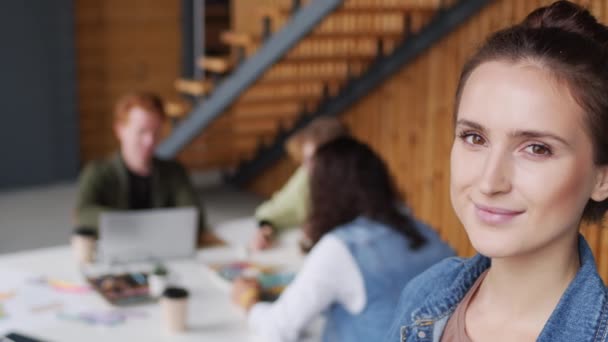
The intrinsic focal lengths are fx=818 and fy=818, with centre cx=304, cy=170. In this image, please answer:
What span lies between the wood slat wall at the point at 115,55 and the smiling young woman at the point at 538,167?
6.64 meters

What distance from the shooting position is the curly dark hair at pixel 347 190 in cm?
282

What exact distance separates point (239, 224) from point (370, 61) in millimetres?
2308

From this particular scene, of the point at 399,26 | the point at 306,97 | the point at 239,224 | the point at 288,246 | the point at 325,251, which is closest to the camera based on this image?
the point at 325,251

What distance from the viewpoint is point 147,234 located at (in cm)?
326

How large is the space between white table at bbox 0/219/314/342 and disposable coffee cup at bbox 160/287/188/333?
0.11 ft

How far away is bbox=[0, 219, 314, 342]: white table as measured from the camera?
105 inches

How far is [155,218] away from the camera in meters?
3.22

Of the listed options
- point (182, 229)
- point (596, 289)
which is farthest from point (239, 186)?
point (596, 289)

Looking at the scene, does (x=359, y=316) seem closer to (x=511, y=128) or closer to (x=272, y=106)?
(x=511, y=128)

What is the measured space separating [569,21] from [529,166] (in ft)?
0.77

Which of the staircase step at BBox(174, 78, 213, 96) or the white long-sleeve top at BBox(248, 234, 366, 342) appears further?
the staircase step at BBox(174, 78, 213, 96)

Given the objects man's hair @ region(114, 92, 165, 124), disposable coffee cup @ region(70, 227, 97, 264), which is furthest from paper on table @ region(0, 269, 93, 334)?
man's hair @ region(114, 92, 165, 124)

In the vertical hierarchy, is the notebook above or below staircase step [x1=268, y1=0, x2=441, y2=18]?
below

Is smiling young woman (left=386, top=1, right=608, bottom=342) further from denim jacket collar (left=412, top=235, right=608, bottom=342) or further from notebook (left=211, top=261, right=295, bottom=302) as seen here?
notebook (left=211, top=261, right=295, bottom=302)
